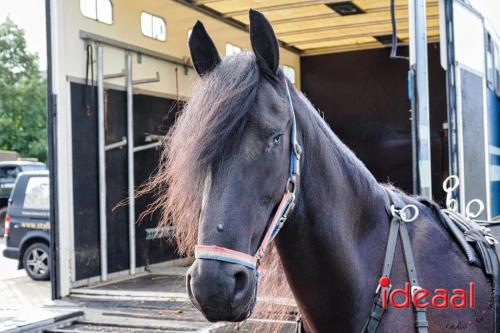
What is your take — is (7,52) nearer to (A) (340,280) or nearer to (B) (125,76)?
(B) (125,76)

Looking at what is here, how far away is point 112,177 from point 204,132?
18.7 feet

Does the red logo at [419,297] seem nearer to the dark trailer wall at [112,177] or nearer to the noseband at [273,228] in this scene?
the noseband at [273,228]

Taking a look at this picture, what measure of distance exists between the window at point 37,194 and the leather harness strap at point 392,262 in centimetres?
812

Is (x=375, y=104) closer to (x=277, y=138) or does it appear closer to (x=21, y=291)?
(x=21, y=291)

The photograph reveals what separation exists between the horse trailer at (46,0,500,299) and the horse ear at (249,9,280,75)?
2.10 metres

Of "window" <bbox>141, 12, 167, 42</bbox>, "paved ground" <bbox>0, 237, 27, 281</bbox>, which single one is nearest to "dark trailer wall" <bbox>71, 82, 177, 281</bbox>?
"window" <bbox>141, 12, 167, 42</bbox>

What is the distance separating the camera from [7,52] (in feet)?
101

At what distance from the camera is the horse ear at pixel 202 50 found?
6.50 feet

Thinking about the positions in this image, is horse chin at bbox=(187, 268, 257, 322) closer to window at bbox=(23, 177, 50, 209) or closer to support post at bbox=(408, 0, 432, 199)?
support post at bbox=(408, 0, 432, 199)

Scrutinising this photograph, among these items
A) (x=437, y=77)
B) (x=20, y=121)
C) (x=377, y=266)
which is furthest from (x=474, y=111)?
(x=20, y=121)

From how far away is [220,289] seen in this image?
158 centimetres

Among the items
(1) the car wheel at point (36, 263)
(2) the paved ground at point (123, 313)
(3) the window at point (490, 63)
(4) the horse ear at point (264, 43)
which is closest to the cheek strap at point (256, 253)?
(4) the horse ear at point (264, 43)

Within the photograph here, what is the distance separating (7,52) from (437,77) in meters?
26.5

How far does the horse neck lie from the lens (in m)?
2.02
